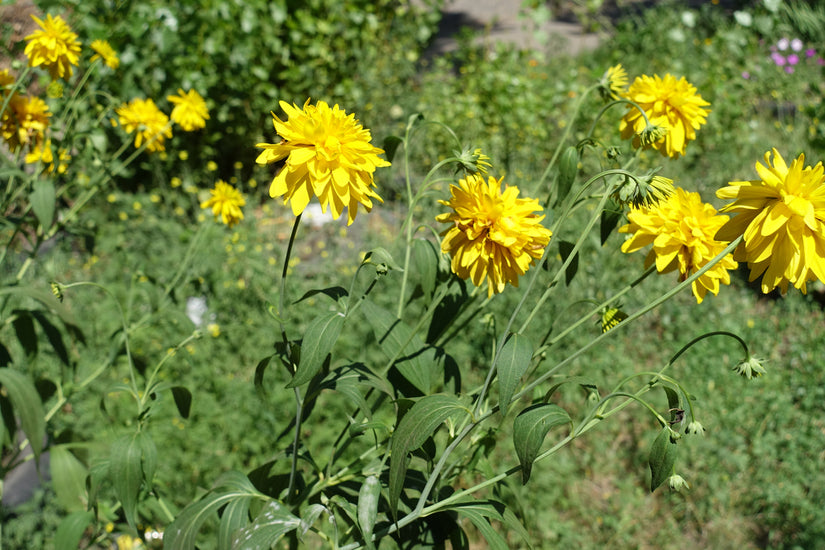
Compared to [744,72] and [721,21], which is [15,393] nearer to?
[744,72]

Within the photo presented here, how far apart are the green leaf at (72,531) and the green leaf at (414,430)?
0.79 meters

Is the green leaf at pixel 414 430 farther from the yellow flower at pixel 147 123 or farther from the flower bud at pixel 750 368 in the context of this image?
the yellow flower at pixel 147 123

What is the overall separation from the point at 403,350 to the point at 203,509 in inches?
16.8

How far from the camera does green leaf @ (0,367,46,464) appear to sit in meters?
1.24

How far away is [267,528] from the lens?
3.29 feet

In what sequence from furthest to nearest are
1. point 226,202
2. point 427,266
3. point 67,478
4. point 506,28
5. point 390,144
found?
point 506,28 < point 226,202 < point 67,478 < point 390,144 < point 427,266

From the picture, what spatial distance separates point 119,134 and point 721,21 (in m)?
5.41

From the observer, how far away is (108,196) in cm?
397

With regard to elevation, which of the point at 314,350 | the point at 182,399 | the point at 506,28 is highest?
the point at 314,350

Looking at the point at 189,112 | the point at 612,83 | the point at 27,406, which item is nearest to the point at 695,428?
the point at 612,83

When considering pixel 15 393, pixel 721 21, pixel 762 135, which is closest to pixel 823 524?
pixel 15 393

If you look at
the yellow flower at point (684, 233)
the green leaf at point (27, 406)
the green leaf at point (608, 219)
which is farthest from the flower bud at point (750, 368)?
the green leaf at point (27, 406)

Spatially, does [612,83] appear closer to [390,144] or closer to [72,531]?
[390,144]

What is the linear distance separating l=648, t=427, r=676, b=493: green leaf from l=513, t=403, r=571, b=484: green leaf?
12cm
